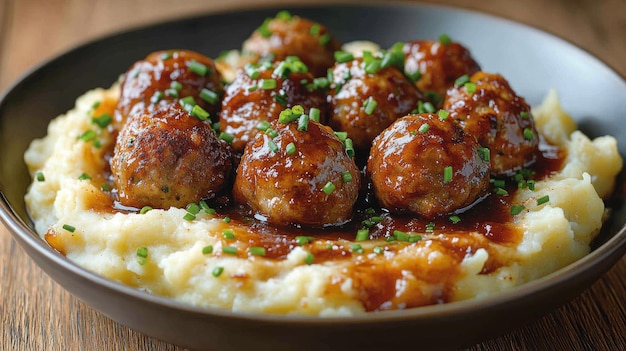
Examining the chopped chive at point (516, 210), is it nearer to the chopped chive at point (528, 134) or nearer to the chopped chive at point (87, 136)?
the chopped chive at point (528, 134)

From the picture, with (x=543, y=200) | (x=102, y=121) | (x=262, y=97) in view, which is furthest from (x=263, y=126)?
(x=543, y=200)

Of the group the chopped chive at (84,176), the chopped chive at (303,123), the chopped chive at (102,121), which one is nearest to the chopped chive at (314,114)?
the chopped chive at (303,123)

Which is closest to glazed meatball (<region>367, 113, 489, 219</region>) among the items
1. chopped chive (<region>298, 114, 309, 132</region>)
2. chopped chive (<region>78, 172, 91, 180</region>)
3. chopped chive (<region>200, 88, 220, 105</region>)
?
chopped chive (<region>298, 114, 309, 132</region>)

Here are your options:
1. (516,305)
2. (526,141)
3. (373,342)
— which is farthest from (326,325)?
(526,141)

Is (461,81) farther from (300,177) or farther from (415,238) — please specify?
(300,177)

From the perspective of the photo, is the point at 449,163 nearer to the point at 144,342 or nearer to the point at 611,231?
the point at 611,231

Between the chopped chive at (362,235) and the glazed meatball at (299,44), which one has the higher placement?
the glazed meatball at (299,44)
